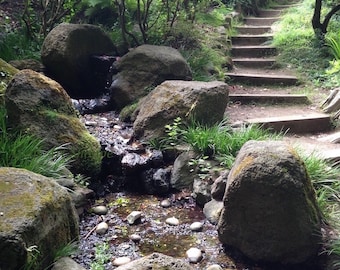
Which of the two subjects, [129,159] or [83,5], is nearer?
[129,159]

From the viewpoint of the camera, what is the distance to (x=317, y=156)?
429cm

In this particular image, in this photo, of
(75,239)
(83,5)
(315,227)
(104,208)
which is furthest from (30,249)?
(83,5)

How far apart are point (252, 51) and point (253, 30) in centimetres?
154

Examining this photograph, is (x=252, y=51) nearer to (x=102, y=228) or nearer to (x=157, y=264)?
(x=102, y=228)

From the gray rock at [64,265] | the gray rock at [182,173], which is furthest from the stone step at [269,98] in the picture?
the gray rock at [64,265]

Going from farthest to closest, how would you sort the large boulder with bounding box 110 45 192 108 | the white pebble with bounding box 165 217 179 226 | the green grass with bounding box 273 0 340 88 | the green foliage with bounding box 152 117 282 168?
the green grass with bounding box 273 0 340 88 → the large boulder with bounding box 110 45 192 108 → the green foliage with bounding box 152 117 282 168 → the white pebble with bounding box 165 217 179 226

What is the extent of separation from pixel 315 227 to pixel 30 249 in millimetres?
2157

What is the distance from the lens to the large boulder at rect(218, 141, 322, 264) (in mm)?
3254

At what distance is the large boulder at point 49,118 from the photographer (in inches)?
168

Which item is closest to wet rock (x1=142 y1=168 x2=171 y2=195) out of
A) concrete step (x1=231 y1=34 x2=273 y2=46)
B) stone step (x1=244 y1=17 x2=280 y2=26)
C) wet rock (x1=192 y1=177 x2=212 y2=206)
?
wet rock (x1=192 y1=177 x2=212 y2=206)

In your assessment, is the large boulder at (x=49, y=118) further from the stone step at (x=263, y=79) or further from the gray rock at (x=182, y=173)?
the stone step at (x=263, y=79)

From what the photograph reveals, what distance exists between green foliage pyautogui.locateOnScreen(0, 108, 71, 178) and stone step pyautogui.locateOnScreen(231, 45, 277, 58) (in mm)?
5704

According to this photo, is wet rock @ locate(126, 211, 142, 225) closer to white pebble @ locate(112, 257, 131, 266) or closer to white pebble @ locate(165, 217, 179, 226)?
white pebble @ locate(165, 217, 179, 226)

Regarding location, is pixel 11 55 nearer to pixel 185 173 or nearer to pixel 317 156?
pixel 185 173
